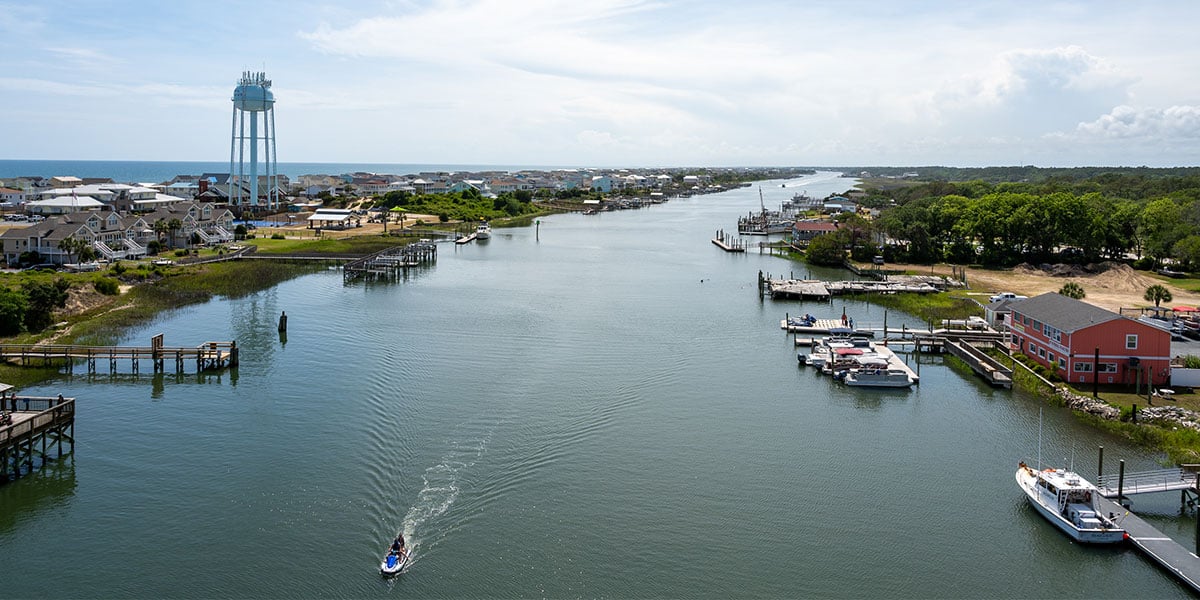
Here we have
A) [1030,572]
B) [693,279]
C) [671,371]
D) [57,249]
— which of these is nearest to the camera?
[1030,572]

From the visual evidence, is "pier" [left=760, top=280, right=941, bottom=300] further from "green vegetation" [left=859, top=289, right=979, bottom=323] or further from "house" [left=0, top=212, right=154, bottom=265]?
"house" [left=0, top=212, right=154, bottom=265]

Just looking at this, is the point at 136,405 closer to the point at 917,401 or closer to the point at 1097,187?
the point at 917,401

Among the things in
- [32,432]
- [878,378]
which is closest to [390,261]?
[32,432]

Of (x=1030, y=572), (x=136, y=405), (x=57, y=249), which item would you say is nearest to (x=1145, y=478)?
(x=1030, y=572)

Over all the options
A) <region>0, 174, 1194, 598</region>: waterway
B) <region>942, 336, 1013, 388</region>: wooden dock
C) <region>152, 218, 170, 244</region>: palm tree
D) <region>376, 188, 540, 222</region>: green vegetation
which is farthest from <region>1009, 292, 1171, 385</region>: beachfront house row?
<region>376, 188, 540, 222</region>: green vegetation

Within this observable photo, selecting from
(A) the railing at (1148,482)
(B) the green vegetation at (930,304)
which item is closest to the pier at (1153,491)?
(A) the railing at (1148,482)

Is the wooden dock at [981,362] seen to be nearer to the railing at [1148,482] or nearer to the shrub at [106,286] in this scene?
the railing at [1148,482]

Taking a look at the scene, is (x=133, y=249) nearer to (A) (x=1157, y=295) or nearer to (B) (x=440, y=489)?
(B) (x=440, y=489)

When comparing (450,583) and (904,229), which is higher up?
(904,229)
